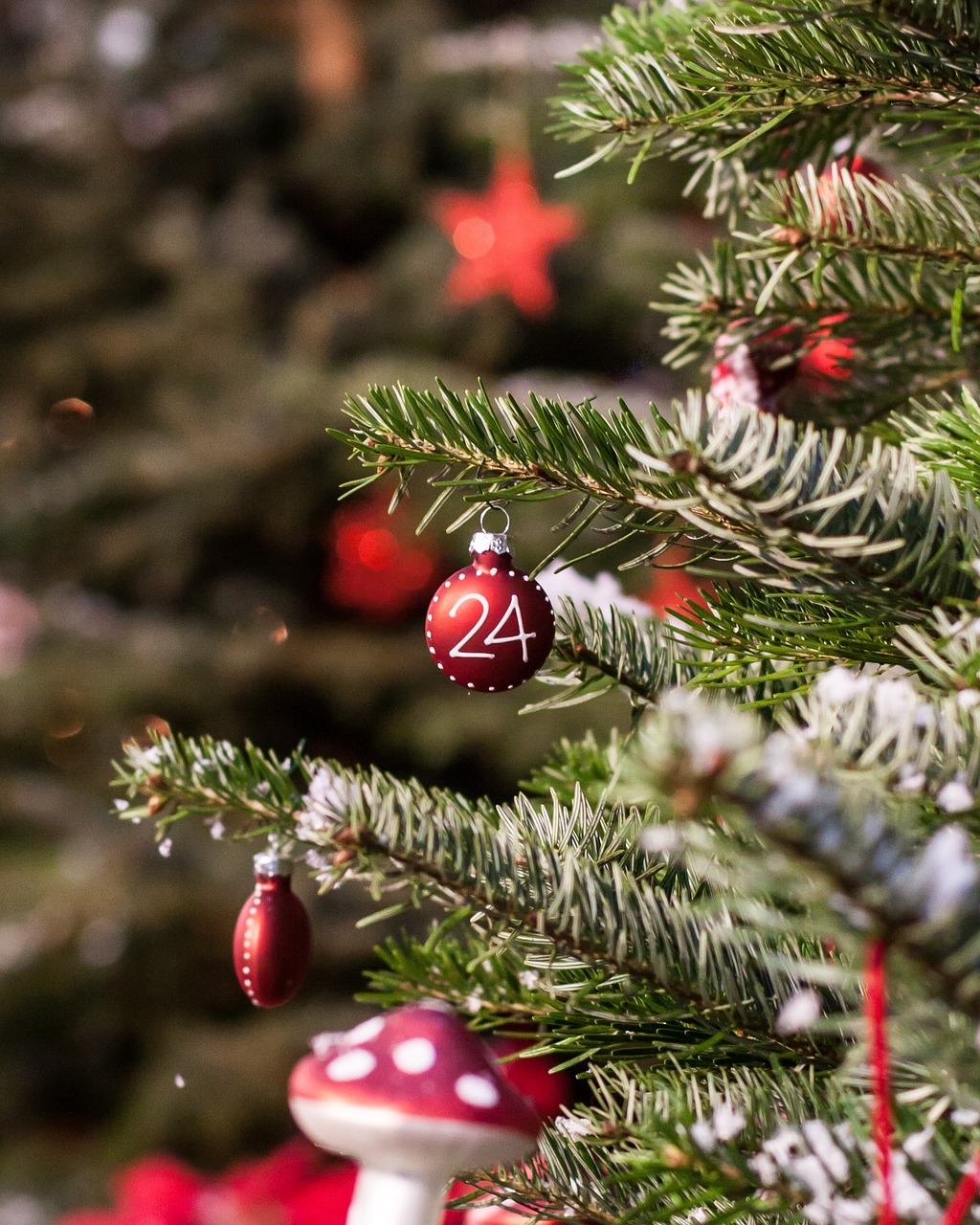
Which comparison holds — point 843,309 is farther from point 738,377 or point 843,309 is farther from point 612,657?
point 612,657

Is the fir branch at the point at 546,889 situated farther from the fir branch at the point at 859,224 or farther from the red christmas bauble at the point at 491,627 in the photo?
the fir branch at the point at 859,224

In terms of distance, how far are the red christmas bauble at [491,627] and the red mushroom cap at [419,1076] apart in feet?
0.37

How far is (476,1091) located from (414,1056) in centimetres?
2

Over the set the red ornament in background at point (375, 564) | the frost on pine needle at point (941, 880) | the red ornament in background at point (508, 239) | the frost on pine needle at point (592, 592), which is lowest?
the red ornament in background at point (375, 564)

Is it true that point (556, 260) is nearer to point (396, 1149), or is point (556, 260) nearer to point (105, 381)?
point (105, 381)

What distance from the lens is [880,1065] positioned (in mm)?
212

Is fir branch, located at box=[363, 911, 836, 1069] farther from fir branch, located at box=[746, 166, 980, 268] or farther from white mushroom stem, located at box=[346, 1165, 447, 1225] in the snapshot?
fir branch, located at box=[746, 166, 980, 268]

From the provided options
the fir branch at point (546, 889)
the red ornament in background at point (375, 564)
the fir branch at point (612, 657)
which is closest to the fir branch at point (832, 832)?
the fir branch at point (546, 889)

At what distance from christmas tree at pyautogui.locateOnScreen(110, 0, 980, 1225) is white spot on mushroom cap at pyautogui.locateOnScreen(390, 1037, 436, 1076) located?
4cm

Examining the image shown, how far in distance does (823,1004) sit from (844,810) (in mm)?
190

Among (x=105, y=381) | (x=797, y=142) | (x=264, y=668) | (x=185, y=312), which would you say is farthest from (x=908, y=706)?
(x=105, y=381)

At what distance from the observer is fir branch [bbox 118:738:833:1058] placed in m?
0.32

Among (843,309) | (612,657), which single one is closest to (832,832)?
(612,657)

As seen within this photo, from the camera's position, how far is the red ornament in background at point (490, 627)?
0.37 meters
